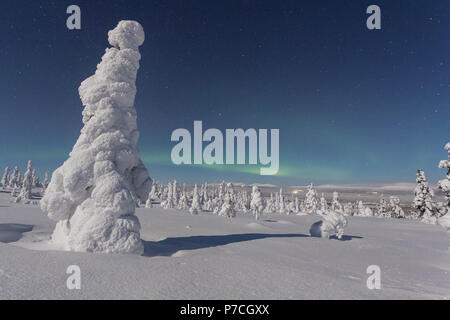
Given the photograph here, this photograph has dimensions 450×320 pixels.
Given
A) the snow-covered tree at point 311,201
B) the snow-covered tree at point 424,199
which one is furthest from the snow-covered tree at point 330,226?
the snow-covered tree at point 311,201

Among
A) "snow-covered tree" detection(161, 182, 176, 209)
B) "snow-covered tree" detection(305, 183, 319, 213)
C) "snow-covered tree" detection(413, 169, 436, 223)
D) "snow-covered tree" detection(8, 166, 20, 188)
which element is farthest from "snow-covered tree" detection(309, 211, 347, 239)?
"snow-covered tree" detection(8, 166, 20, 188)

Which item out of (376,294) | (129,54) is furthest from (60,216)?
(376,294)

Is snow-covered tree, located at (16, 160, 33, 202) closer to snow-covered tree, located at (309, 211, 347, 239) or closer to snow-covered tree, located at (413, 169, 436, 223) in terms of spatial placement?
snow-covered tree, located at (309, 211, 347, 239)

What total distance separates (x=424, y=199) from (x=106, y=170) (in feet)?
200

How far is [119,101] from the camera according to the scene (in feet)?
38.0

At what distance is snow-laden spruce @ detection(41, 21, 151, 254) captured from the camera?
9461 millimetres

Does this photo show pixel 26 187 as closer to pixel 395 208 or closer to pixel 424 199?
pixel 424 199

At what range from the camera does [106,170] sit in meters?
10.6

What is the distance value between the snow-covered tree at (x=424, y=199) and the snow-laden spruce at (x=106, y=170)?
56.5 meters

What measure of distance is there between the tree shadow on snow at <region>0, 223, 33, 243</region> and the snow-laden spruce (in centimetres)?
384

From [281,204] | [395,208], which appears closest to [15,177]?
[281,204]

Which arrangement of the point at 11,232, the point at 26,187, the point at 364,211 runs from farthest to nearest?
the point at 364,211 < the point at 26,187 < the point at 11,232
